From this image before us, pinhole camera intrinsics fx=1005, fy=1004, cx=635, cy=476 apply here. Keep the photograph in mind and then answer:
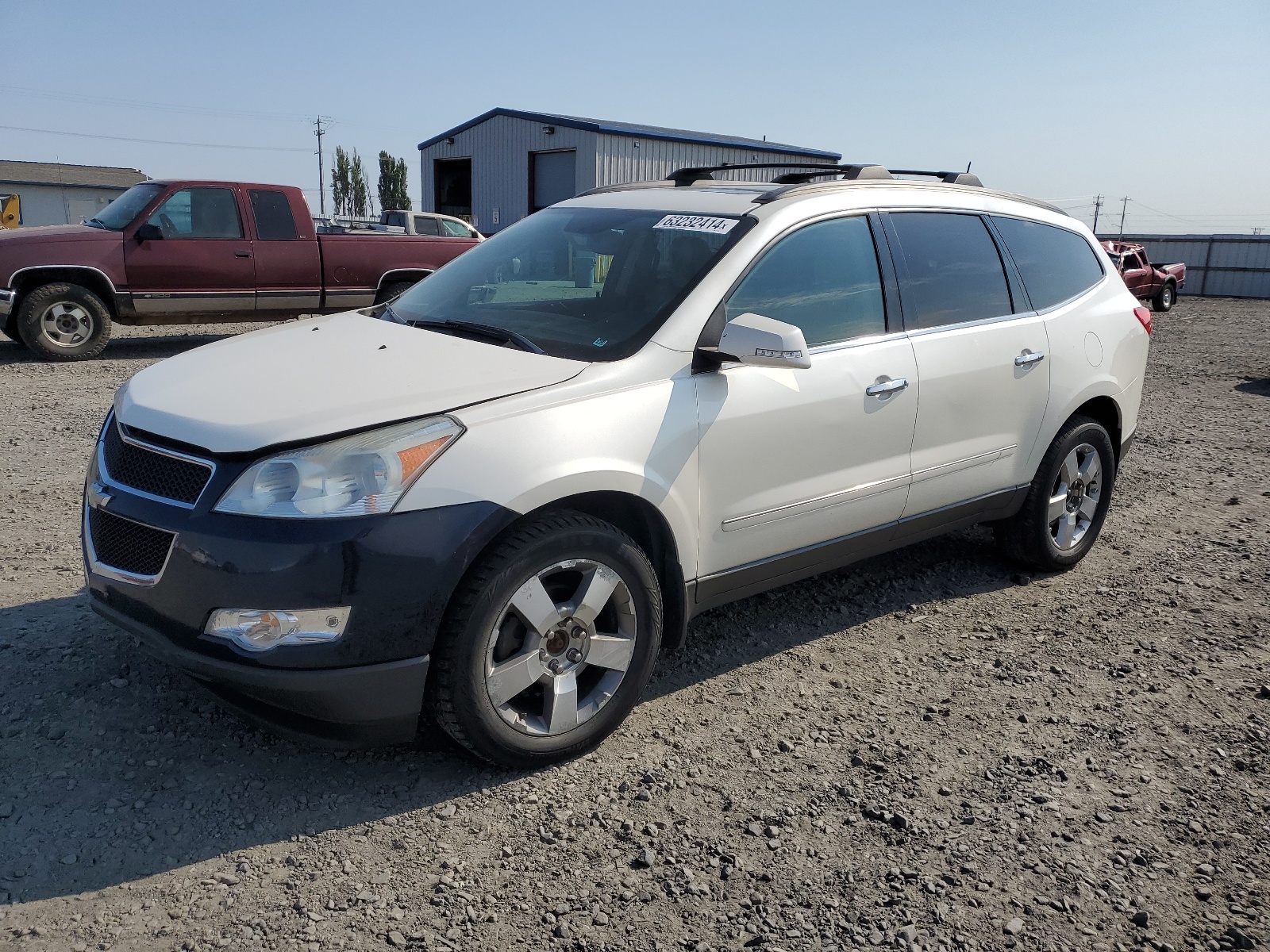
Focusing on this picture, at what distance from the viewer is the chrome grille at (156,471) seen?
281 cm

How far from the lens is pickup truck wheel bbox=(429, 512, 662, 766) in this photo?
289 centimetres

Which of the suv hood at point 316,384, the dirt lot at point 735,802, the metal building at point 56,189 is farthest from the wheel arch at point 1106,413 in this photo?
the metal building at point 56,189

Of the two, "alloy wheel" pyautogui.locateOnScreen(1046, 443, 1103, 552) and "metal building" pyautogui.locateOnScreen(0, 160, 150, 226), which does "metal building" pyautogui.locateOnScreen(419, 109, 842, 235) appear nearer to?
"alloy wheel" pyautogui.locateOnScreen(1046, 443, 1103, 552)

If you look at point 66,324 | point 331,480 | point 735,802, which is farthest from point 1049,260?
point 66,324

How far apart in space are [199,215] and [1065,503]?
31.6 ft

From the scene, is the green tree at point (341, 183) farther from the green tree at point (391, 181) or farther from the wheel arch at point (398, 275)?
the wheel arch at point (398, 275)

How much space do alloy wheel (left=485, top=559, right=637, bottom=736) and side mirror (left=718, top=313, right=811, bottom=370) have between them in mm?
828

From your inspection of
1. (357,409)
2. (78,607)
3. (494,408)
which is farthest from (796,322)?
(78,607)

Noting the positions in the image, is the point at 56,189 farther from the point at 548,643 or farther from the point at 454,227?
the point at 548,643

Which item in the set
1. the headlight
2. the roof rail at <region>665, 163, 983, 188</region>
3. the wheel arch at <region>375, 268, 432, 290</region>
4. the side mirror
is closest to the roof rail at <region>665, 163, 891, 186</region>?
the roof rail at <region>665, 163, 983, 188</region>

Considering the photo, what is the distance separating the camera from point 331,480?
108 inches

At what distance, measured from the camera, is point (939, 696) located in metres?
3.84

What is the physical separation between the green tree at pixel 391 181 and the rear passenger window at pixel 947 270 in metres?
79.3

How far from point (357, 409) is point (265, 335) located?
1.27m
